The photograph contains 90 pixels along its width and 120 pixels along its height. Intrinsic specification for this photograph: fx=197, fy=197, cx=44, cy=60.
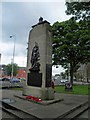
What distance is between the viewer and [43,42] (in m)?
12.9

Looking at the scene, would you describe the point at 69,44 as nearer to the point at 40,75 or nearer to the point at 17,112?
the point at 40,75

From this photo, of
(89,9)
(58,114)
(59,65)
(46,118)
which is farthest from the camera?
(59,65)

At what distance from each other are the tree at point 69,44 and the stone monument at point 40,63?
61.1ft

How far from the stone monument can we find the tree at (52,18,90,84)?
733 inches

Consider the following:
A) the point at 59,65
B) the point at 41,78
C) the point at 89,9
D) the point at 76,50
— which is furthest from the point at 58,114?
the point at 59,65

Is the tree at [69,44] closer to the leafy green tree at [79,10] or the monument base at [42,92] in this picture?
the leafy green tree at [79,10]

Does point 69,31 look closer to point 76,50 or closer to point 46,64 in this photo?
point 76,50

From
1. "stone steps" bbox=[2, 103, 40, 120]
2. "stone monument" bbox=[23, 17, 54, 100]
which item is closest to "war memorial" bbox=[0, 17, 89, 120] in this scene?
"stone monument" bbox=[23, 17, 54, 100]

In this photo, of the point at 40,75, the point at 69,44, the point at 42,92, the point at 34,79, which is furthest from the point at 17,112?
the point at 69,44

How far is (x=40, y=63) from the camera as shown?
12.9m

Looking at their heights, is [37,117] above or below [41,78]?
below

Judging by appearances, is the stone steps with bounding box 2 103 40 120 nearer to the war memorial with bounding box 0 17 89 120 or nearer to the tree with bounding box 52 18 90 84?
the war memorial with bounding box 0 17 89 120

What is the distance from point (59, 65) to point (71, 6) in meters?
24.2

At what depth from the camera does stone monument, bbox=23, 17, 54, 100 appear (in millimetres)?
12415
